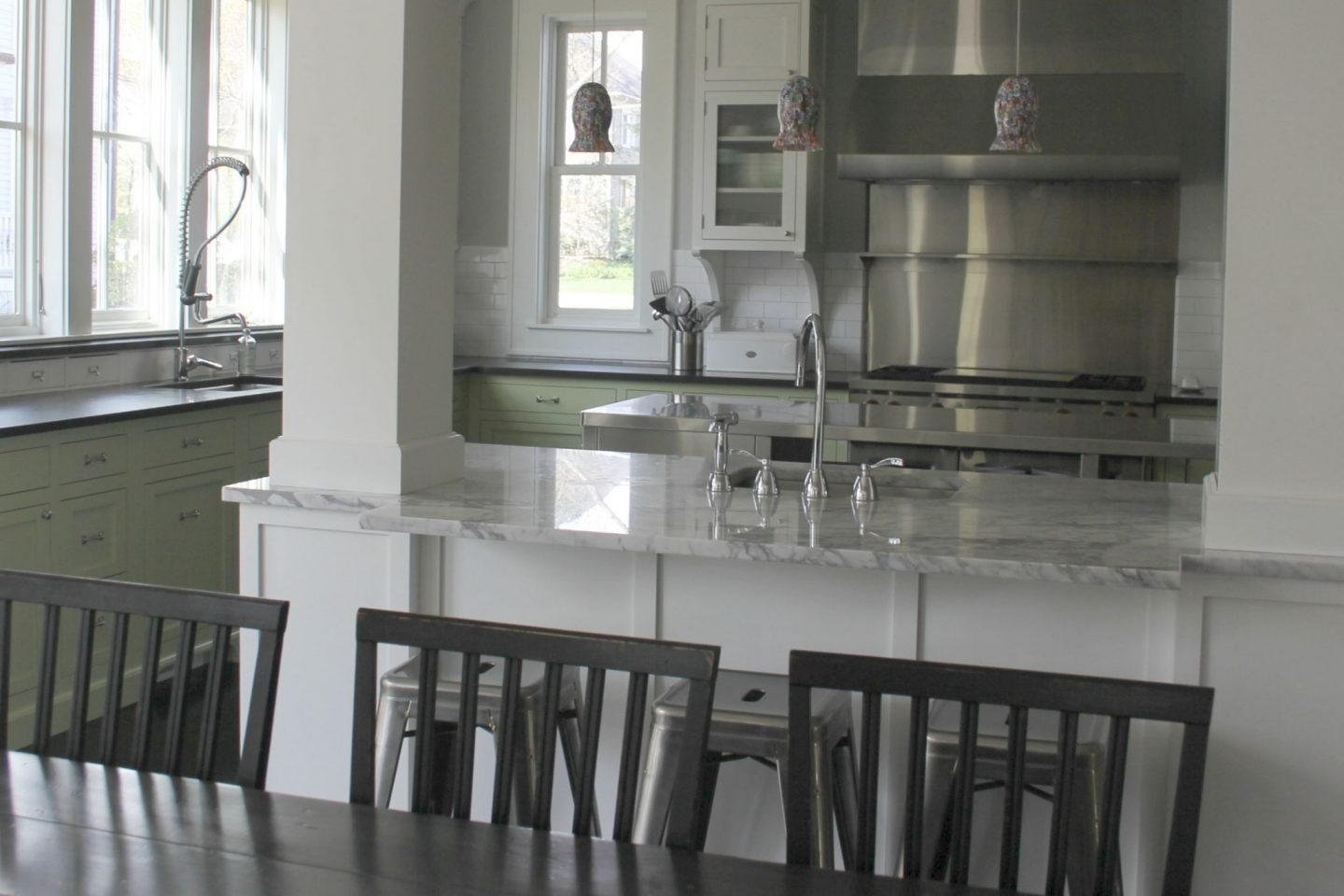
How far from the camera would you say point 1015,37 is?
6332mm

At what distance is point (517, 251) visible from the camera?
7.27 m

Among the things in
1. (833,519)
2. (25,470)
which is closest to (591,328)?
(25,470)

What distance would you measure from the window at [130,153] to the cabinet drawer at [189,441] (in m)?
0.80

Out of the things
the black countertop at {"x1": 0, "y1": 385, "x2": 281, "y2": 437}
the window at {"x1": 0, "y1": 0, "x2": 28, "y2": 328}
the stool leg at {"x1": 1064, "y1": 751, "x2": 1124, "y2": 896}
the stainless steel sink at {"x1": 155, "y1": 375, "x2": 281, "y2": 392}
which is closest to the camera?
the stool leg at {"x1": 1064, "y1": 751, "x2": 1124, "y2": 896}

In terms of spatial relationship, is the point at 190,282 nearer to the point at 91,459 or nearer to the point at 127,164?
the point at 127,164

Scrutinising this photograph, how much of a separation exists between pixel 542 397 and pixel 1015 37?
268 cm

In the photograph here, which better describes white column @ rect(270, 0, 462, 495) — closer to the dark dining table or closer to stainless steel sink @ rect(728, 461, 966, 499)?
stainless steel sink @ rect(728, 461, 966, 499)

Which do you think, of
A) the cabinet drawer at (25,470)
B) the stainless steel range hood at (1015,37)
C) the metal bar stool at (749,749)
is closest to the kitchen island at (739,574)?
the metal bar stool at (749,749)

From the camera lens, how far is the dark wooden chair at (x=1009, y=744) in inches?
60.2

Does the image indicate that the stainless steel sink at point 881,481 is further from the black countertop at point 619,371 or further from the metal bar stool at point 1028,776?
the black countertop at point 619,371

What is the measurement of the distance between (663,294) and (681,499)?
406cm

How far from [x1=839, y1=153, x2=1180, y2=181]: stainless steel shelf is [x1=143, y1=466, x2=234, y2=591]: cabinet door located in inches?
126

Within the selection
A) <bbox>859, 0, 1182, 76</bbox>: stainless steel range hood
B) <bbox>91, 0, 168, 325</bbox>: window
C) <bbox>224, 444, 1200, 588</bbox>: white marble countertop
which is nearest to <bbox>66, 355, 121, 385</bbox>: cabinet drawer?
<bbox>91, 0, 168, 325</bbox>: window

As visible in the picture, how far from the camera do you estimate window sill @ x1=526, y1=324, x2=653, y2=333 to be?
280 inches
